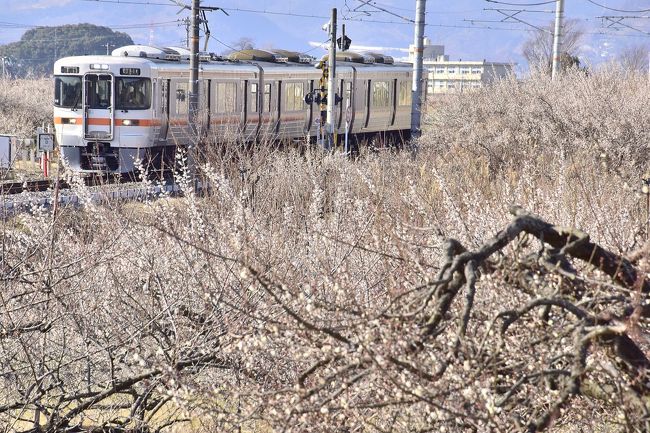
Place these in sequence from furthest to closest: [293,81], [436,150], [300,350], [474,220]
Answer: [293,81], [436,150], [474,220], [300,350]

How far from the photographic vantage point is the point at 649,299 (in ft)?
15.7

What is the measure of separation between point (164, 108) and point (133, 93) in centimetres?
69

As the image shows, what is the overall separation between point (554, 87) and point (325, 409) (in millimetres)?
21121

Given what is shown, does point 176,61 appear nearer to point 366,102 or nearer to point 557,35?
point 366,102

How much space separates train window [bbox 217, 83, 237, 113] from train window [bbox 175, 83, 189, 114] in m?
0.70

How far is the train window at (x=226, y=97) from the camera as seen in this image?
24.0 meters

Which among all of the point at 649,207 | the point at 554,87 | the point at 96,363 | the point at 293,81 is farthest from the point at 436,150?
the point at 649,207

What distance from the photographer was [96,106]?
75.9 feet

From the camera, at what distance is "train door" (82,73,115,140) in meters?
23.0

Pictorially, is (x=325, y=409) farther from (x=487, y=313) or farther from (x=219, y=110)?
(x=219, y=110)

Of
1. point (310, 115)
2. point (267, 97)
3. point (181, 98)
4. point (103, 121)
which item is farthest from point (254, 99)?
point (103, 121)

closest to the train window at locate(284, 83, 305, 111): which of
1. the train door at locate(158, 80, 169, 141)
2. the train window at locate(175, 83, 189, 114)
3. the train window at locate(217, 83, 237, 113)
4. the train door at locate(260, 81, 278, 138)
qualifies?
the train door at locate(260, 81, 278, 138)

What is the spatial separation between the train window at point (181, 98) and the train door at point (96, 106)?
1383 mm

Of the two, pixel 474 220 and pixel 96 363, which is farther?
pixel 474 220
